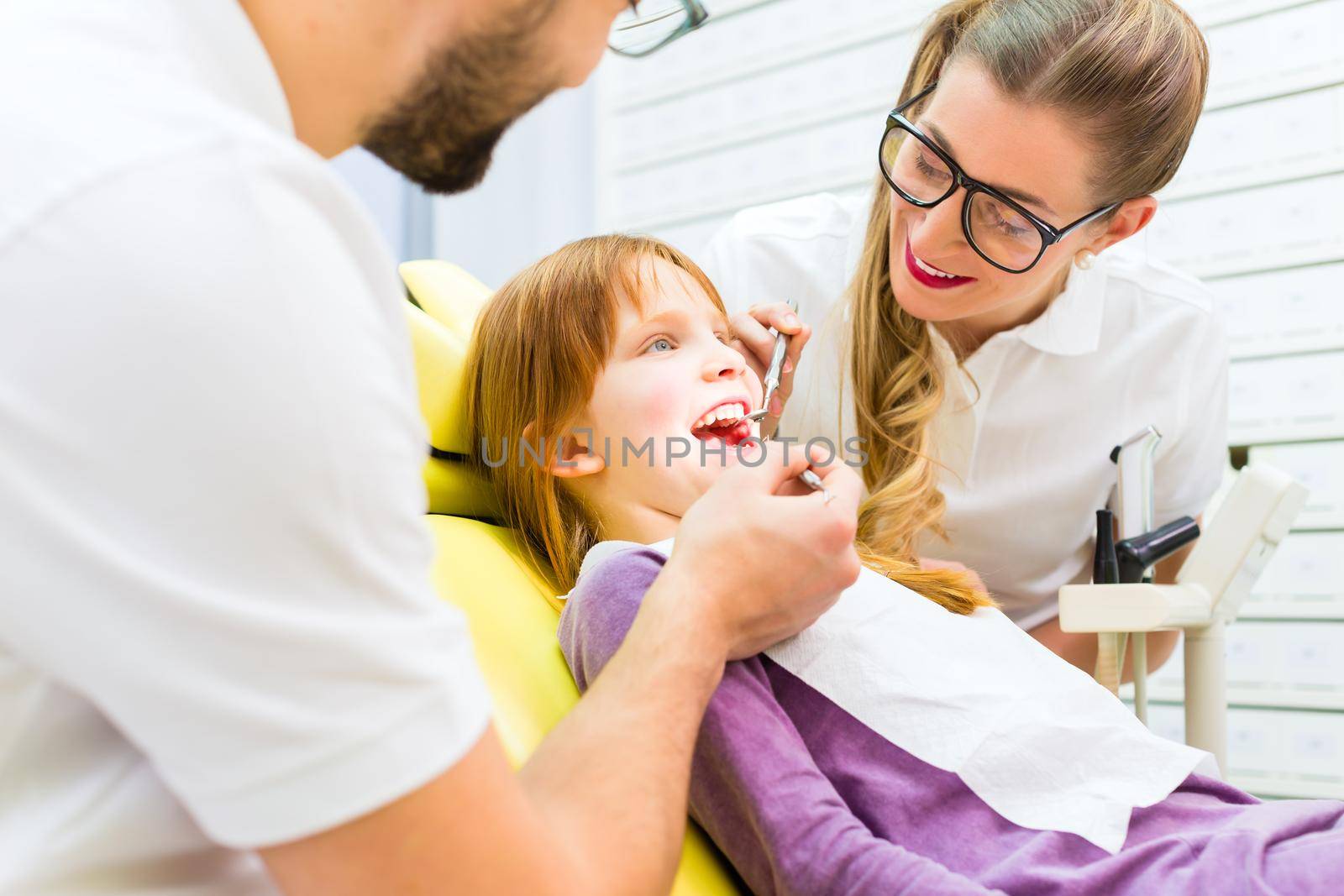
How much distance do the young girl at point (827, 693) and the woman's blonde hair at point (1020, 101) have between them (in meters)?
0.23

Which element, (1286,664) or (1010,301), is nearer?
(1010,301)

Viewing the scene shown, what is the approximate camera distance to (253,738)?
530 mm

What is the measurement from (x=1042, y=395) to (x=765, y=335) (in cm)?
57

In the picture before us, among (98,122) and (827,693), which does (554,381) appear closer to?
(827,693)

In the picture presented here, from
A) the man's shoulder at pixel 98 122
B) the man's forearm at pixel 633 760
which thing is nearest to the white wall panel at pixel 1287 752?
the man's forearm at pixel 633 760

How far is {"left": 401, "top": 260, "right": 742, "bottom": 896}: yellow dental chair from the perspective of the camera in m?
1.09

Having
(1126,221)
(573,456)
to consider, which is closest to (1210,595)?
(1126,221)

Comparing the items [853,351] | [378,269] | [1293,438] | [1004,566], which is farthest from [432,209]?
[378,269]

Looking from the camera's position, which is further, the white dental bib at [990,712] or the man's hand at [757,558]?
the white dental bib at [990,712]

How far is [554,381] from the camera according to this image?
1393mm

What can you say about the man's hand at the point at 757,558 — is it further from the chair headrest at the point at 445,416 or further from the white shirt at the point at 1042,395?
the white shirt at the point at 1042,395

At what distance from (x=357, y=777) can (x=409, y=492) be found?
15 centimetres

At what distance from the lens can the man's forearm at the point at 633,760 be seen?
0.67 meters

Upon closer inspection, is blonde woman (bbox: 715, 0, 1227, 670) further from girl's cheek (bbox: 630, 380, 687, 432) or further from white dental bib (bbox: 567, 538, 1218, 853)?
white dental bib (bbox: 567, 538, 1218, 853)
